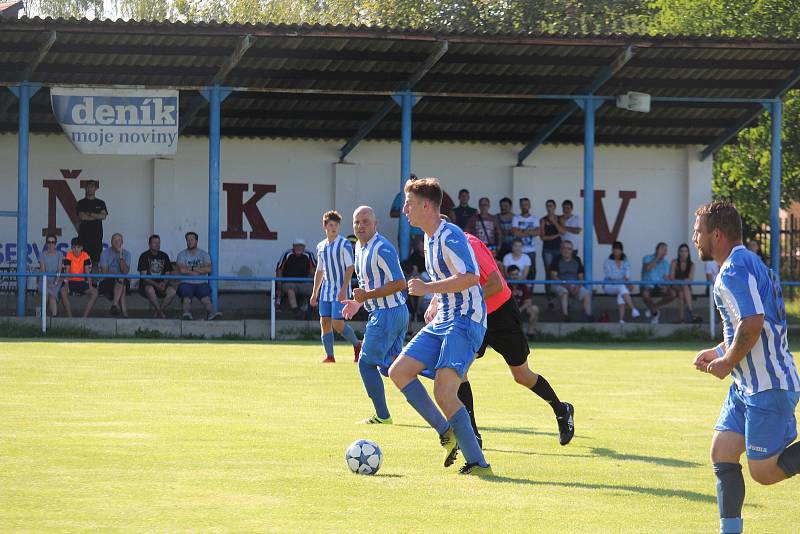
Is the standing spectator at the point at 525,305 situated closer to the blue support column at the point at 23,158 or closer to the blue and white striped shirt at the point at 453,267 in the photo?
the blue support column at the point at 23,158

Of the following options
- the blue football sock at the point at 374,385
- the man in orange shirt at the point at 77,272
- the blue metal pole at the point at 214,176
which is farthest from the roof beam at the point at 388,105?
the blue football sock at the point at 374,385

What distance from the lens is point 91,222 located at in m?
24.0

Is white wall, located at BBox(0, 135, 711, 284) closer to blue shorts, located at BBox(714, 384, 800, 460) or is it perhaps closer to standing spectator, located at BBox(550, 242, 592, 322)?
standing spectator, located at BBox(550, 242, 592, 322)

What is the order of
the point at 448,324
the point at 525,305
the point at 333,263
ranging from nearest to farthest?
the point at 448,324
the point at 333,263
the point at 525,305

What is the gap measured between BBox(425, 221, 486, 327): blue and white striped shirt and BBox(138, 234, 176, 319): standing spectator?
561 inches

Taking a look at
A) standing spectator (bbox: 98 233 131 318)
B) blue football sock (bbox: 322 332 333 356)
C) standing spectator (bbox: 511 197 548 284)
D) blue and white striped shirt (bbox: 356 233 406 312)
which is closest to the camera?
blue and white striped shirt (bbox: 356 233 406 312)

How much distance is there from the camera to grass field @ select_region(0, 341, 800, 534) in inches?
273

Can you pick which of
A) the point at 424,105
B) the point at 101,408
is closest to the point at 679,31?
the point at 424,105

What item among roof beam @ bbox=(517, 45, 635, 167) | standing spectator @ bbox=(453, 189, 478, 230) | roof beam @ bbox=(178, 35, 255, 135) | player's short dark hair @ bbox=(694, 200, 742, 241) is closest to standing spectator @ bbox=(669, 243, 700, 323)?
roof beam @ bbox=(517, 45, 635, 167)

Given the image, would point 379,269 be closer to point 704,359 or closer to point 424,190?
point 424,190

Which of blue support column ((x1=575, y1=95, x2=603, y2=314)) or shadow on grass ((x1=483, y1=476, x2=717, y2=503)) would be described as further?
blue support column ((x1=575, y1=95, x2=603, y2=314))

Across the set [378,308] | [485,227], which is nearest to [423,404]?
[378,308]

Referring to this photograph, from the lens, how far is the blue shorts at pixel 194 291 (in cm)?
2200

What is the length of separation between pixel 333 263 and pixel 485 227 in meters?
7.77
